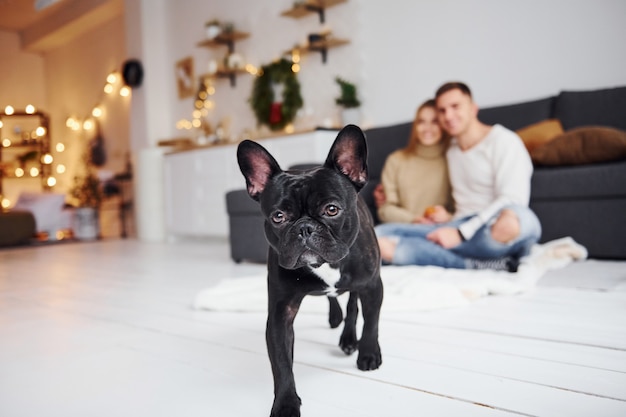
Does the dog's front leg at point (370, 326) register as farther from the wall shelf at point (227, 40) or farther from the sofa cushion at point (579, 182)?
the wall shelf at point (227, 40)

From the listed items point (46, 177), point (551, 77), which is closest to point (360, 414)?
point (551, 77)

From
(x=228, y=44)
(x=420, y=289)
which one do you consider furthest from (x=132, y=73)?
(x=420, y=289)

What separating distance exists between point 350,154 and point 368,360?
0.45 meters

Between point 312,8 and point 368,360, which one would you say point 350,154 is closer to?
point 368,360

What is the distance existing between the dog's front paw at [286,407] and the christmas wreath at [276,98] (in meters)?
4.07

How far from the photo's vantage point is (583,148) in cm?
256

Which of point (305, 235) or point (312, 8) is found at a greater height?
point (312, 8)

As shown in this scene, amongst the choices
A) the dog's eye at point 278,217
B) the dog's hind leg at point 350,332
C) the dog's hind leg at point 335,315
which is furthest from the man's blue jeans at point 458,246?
the dog's eye at point 278,217

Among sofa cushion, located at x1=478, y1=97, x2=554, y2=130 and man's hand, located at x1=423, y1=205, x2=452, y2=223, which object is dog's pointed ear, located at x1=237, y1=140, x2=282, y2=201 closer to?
man's hand, located at x1=423, y1=205, x2=452, y2=223

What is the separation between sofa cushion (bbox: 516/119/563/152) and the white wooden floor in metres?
0.97

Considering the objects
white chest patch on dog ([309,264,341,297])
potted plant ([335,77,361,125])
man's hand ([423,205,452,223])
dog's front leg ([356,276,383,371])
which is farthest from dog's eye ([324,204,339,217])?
potted plant ([335,77,361,125])

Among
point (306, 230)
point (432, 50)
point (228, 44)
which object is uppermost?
point (228, 44)

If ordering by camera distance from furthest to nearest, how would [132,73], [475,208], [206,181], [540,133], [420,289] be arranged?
[132,73] → [206,181] → [540,133] → [475,208] → [420,289]

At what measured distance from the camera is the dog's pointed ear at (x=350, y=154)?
92 cm
